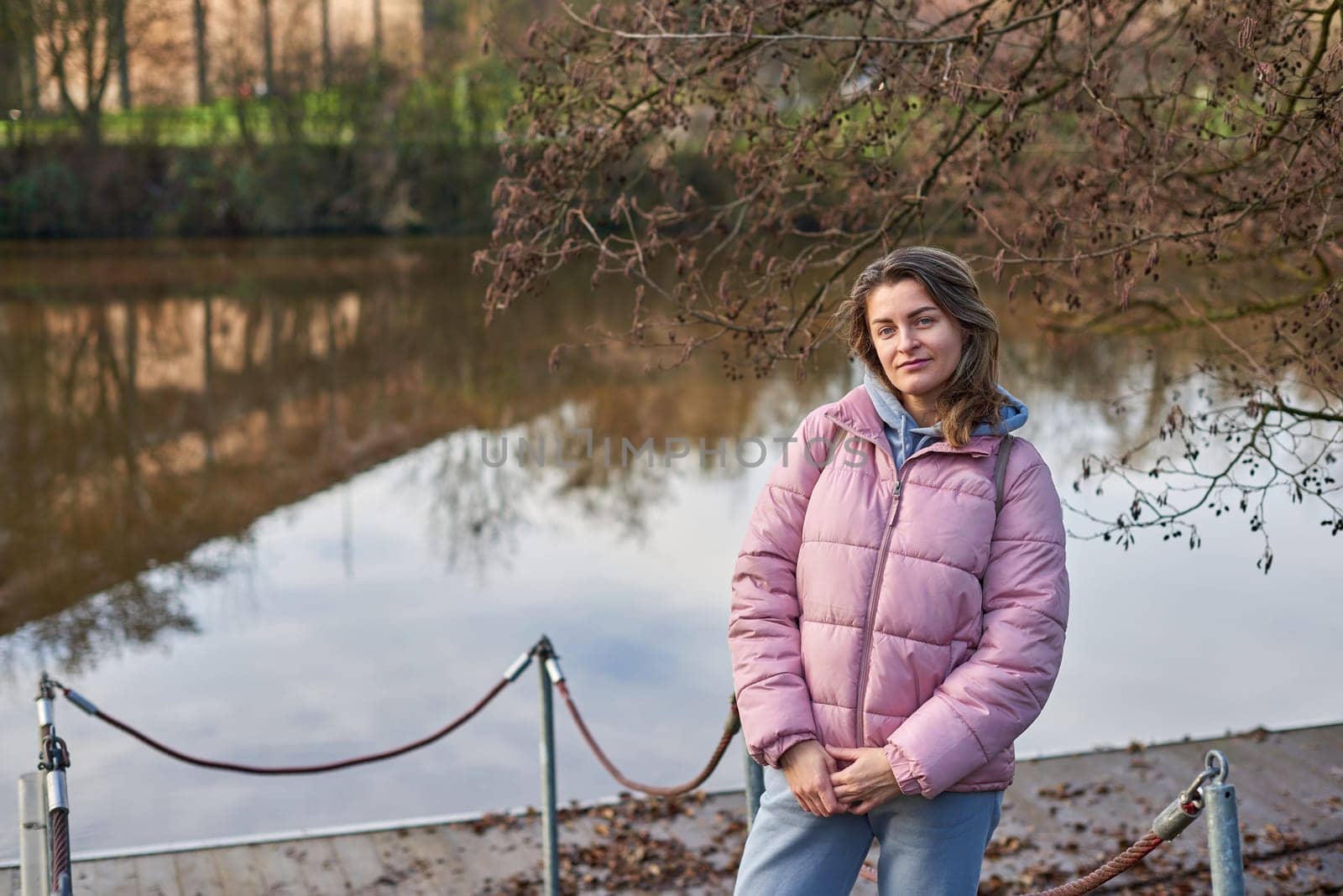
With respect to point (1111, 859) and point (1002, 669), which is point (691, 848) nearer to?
point (1111, 859)

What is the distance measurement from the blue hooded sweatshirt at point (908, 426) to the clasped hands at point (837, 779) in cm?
54

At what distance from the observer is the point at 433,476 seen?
47.5ft

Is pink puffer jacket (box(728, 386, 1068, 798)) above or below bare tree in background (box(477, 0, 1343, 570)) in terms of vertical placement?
below

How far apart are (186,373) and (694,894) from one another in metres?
16.6

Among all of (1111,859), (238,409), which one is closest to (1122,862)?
(1111,859)

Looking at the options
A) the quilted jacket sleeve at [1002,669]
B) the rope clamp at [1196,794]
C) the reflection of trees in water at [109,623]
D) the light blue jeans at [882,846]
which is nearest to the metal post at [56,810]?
the light blue jeans at [882,846]

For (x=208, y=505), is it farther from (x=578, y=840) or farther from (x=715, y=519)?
(x=578, y=840)

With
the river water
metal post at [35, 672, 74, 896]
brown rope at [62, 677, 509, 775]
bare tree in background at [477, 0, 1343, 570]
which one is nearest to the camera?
metal post at [35, 672, 74, 896]

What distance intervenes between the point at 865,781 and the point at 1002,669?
314 millimetres

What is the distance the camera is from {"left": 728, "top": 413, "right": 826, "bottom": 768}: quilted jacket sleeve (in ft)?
8.68

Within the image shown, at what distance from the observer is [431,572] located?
1146 centimetres

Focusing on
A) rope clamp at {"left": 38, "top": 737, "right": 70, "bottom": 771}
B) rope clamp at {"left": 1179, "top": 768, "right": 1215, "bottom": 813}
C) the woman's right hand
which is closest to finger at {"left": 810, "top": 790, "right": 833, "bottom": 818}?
the woman's right hand

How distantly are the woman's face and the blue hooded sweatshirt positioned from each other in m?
0.05

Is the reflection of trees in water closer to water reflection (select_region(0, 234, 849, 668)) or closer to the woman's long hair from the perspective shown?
water reflection (select_region(0, 234, 849, 668))
